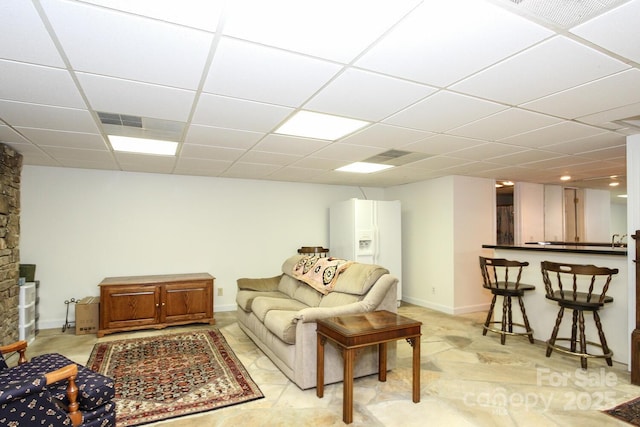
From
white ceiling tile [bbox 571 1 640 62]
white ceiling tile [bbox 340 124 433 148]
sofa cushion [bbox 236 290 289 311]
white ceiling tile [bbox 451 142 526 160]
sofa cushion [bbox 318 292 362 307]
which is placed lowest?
sofa cushion [bbox 236 290 289 311]

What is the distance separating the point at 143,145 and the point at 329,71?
2648mm

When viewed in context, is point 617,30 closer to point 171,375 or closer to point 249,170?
point 171,375

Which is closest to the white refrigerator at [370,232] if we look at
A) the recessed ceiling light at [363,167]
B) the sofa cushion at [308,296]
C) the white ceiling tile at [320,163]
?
the recessed ceiling light at [363,167]

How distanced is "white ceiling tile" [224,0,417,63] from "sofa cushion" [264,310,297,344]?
219 cm

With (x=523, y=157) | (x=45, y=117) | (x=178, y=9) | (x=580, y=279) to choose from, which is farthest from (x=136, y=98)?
(x=580, y=279)

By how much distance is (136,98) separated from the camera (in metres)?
2.40

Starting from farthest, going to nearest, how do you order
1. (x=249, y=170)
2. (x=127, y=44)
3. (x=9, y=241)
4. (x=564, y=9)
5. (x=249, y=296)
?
(x=249, y=170), (x=249, y=296), (x=9, y=241), (x=127, y=44), (x=564, y=9)

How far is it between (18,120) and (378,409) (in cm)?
362

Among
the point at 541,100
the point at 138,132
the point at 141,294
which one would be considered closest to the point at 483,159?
the point at 541,100

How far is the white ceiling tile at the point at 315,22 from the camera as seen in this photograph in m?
1.42

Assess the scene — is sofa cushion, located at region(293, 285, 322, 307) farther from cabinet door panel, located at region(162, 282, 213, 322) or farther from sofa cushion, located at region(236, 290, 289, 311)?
cabinet door panel, located at region(162, 282, 213, 322)


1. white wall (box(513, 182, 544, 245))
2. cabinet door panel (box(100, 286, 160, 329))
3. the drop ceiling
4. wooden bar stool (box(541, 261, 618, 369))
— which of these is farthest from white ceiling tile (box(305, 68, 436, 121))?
white wall (box(513, 182, 544, 245))

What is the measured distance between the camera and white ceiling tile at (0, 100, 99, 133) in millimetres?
2562

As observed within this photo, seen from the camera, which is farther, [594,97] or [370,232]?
[370,232]
